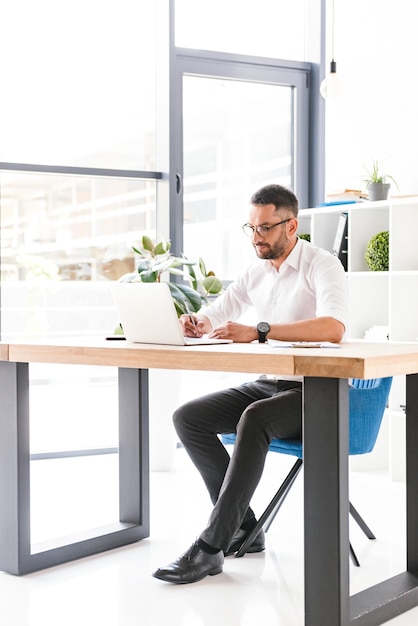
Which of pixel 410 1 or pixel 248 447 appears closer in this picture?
pixel 248 447

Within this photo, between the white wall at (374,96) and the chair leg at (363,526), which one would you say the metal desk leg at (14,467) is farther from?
the white wall at (374,96)

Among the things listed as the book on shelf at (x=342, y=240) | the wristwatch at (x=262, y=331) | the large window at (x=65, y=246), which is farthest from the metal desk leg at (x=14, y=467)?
the book on shelf at (x=342, y=240)

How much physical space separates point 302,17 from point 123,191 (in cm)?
169

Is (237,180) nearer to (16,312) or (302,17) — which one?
(302,17)

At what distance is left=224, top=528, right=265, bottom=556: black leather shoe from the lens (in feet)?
10.8

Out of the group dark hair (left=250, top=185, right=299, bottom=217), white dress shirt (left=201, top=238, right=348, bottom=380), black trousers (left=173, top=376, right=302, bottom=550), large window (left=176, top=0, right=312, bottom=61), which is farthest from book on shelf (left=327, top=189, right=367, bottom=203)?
black trousers (left=173, top=376, right=302, bottom=550)

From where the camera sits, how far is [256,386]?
340 centimetres

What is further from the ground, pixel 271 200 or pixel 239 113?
pixel 239 113

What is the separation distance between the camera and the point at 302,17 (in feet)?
19.5

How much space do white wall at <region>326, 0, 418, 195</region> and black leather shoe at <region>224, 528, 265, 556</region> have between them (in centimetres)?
243

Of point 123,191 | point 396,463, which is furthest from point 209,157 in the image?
point 396,463

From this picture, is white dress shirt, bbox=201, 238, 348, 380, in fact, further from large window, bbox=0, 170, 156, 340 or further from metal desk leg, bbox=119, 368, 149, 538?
large window, bbox=0, 170, 156, 340

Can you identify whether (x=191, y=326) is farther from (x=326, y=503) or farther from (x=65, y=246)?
(x=65, y=246)

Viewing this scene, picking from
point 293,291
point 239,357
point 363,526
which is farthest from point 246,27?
point 239,357
